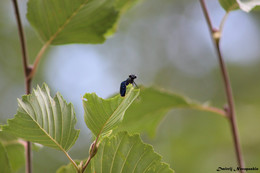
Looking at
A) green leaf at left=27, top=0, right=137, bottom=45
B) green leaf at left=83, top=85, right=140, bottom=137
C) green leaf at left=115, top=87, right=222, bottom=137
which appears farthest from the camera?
green leaf at left=115, top=87, right=222, bottom=137

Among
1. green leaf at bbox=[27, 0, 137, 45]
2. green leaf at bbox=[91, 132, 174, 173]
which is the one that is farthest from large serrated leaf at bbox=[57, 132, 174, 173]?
green leaf at bbox=[27, 0, 137, 45]

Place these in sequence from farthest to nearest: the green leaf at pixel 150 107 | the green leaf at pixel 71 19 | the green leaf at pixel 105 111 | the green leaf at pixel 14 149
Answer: the green leaf at pixel 150 107
the green leaf at pixel 14 149
the green leaf at pixel 71 19
the green leaf at pixel 105 111

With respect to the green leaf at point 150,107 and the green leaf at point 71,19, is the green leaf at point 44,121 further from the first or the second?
the green leaf at point 150,107

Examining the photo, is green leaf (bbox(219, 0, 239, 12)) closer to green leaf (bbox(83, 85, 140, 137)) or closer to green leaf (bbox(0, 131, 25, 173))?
green leaf (bbox(83, 85, 140, 137))

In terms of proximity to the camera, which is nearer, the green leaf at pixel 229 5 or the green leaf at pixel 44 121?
the green leaf at pixel 44 121

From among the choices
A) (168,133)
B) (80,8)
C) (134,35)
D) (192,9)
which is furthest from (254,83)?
(80,8)

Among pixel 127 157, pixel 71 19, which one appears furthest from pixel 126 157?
pixel 71 19

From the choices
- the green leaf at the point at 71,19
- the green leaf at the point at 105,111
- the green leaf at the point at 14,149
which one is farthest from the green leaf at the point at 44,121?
the green leaf at the point at 14,149
